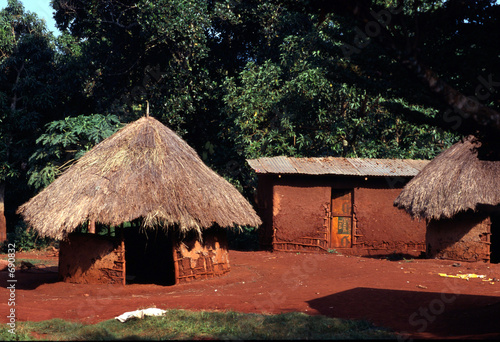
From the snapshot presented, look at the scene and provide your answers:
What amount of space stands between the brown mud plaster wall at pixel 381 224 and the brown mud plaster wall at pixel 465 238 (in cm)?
257

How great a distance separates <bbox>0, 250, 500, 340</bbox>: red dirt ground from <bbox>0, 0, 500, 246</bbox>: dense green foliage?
6612 millimetres

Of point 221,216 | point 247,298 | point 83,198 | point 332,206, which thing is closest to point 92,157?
point 83,198

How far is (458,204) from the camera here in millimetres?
13695

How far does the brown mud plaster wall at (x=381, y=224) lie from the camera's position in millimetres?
16984

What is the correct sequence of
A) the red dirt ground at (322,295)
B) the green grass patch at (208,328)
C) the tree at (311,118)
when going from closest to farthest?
the green grass patch at (208,328) < the red dirt ground at (322,295) < the tree at (311,118)

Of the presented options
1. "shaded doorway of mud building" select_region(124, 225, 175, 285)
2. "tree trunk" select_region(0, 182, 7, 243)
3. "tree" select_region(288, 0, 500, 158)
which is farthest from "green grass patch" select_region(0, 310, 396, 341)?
"tree trunk" select_region(0, 182, 7, 243)

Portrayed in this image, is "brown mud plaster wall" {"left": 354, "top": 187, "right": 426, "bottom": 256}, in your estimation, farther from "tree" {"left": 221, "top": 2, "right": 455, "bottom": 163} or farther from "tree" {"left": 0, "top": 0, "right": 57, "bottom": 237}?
"tree" {"left": 0, "top": 0, "right": 57, "bottom": 237}

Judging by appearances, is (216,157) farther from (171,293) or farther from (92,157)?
(171,293)

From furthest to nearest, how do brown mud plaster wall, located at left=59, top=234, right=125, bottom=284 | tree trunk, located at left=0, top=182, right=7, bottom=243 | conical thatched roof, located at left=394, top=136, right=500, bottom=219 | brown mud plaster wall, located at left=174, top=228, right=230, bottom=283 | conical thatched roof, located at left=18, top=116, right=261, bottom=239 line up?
tree trunk, located at left=0, top=182, right=7, bottom=243
conical thatched roof, located at left=394, top=136, right=500, bottom=219
brown mud plaster wall, located at left=174, top=228, right=230, bottom=283
brown mud plaster wall, located at left=59, top=234, right=125, bottom=284
conical thatched roof, located at left=18, top=116, right=261, bottom=239

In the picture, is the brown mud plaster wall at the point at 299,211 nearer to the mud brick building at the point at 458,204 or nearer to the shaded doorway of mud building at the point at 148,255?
the mud brick building at the point at 458,204

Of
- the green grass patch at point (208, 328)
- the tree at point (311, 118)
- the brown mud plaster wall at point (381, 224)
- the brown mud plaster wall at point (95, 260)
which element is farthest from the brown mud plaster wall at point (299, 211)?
the green grass patch at point (208, 328)

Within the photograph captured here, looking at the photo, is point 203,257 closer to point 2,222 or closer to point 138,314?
point 138,314

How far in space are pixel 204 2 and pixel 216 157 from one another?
5.82 meters

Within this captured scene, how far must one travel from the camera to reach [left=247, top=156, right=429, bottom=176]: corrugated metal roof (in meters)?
16.3
